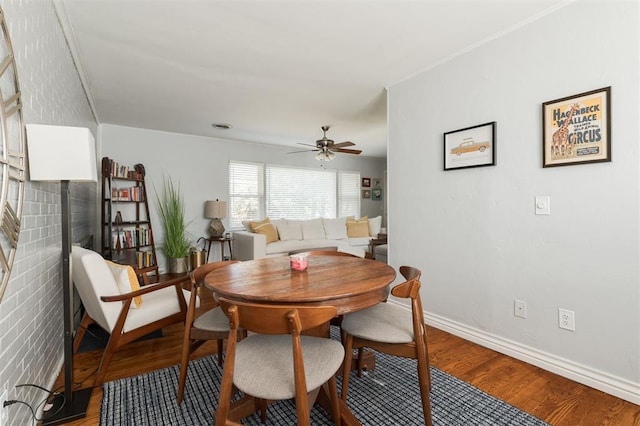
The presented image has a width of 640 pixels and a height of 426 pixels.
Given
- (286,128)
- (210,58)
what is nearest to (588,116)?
(210,58)

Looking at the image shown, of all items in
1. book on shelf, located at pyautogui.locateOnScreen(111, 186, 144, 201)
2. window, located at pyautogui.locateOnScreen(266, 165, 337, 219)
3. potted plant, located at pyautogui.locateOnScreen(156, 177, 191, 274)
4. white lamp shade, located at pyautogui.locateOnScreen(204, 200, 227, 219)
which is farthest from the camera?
window, located at pyautogui.locateOnScreen(266, 165, 337, 219)

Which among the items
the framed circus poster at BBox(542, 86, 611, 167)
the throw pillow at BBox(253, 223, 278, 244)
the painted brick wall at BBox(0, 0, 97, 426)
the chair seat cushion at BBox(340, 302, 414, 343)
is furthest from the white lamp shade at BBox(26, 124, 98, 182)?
the throw pillow at BBox(253, 223, 278, 244)

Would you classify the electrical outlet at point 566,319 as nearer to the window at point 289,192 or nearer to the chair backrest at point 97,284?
the chair backrest at point 97,284

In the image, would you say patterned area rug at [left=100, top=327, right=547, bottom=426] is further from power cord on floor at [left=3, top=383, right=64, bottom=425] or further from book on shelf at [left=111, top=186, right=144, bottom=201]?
book on shelf at [left=111, top=186, right=144, bottom=201]

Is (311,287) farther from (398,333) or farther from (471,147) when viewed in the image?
(471,147)

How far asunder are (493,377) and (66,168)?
2.69 metres

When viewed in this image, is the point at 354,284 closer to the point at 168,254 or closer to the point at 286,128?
the point at 286,128

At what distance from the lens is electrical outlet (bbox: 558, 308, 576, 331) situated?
6.44ft

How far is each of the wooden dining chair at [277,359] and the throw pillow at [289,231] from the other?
408 centimetres

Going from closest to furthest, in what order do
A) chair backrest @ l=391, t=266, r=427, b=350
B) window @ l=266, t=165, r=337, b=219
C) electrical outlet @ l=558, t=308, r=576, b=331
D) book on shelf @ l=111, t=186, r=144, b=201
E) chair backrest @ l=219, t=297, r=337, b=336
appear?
chair backrest @ l=219, t=297, r=337, b=336 → chair backrest @ l=391, t=266, r=427, b=350 → electrical outlet @ l=558, t=308, r=576, b=331 → book on shelf @ l=111, t=186, r=144, b=201 → window @ l=266, t=165, r=337, b=219

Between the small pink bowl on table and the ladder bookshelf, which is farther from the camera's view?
the ladder bookshelf

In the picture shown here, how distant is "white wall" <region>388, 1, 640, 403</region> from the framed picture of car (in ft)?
0.17

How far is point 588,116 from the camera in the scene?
1.87 metres

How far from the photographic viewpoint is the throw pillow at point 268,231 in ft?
16.9
